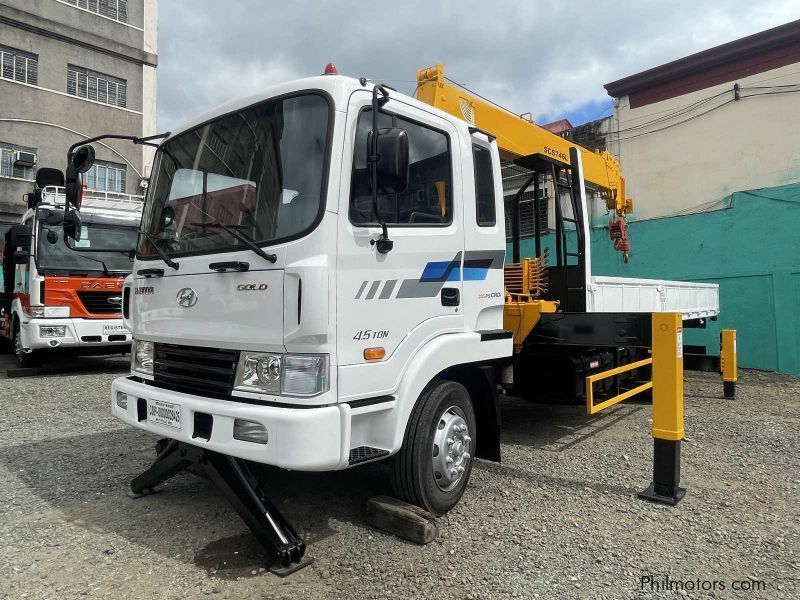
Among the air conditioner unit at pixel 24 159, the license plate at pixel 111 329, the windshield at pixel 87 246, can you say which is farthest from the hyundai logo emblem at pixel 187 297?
the air conditioner unit at pixel 24 159

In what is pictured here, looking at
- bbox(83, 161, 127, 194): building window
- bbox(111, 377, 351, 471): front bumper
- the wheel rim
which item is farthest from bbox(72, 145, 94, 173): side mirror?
bbox(83, 161, 127, 194): building window

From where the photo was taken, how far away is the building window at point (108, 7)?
69.3 ft

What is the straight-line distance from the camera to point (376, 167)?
2.92 meters

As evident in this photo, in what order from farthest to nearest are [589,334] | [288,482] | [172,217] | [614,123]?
[614,123], [589,334], [288,482], [172,217]

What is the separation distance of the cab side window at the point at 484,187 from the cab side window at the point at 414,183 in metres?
0.33

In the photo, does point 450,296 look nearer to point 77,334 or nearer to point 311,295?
point 311,295

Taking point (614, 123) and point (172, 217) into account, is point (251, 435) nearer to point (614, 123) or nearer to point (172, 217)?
point (172, 217)

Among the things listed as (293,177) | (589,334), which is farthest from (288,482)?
(589,334)

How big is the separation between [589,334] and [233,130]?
3.21m

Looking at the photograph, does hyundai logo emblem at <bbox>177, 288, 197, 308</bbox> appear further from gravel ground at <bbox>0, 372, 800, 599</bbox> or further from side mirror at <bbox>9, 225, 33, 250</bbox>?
side mirror at <bbox>9, 225, 33, 250</bbox>

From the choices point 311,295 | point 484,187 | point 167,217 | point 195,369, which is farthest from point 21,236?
point 311,295

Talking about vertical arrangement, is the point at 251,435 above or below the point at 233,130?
below

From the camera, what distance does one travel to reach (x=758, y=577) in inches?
114

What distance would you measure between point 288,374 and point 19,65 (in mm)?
22849
